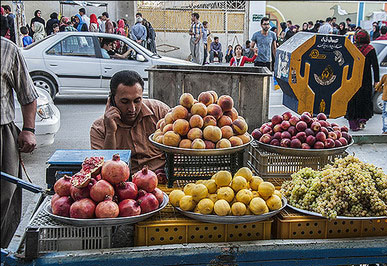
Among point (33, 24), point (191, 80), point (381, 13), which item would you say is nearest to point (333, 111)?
point (191, 80)

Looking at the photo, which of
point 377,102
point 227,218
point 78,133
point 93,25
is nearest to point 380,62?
point 377,102

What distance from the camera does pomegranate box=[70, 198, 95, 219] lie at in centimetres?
214

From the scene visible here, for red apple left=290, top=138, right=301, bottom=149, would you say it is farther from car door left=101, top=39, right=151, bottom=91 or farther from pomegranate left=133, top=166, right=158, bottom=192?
car door left=101, top=39, right=151, bottom=91

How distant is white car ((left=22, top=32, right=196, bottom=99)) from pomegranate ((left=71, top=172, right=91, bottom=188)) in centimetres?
890

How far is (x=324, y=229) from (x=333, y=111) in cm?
651

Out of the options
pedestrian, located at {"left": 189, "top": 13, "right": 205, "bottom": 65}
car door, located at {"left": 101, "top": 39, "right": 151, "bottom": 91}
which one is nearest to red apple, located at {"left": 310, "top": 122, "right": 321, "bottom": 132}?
car door, located at {"left": 101, "top": 39, "right": 151, "bottom": 91}

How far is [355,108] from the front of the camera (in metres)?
8.73

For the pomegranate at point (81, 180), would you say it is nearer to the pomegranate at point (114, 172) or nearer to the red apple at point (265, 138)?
the pomegranate at point (114, 172)

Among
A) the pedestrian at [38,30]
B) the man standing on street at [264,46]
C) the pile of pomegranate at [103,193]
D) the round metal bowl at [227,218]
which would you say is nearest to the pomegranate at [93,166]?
the pile of pomegranate at [103,193]

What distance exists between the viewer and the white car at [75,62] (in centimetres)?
1062

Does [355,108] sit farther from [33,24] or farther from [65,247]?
[33,24]

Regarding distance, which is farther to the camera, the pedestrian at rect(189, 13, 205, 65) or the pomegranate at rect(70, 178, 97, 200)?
the pedestrian at rect(189, 13, 205, 65)

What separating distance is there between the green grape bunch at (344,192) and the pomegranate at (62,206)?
1263 mm

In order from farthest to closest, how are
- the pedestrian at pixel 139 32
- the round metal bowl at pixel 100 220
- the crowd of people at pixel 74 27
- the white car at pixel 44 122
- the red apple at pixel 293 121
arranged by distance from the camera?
1. the pedestrian at pixel 139 32
2. the crowd of people at pixel 74 27
3. the white car at pixel 44 122
4. the red apple at pixel 293 121
5. the round metal bowl at pixel 100 220
